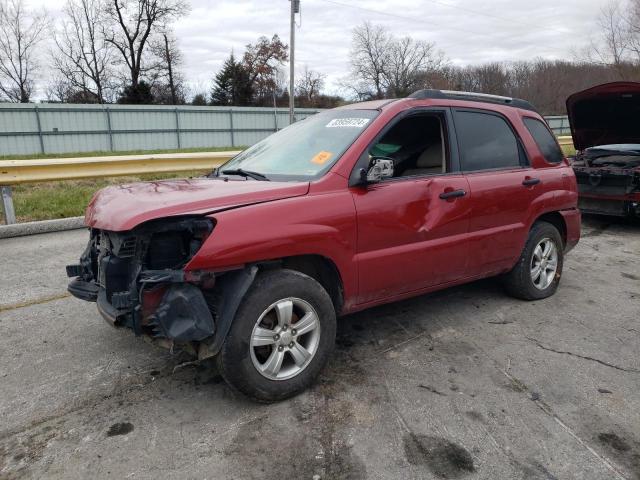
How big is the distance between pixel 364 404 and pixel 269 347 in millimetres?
656

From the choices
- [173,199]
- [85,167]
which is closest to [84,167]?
[85,167]

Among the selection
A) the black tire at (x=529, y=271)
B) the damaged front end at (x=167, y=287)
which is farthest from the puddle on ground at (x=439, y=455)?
the black tire at (x=529, y=271)

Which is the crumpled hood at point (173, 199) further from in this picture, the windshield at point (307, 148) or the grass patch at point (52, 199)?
the grass patch at point (52, 199)

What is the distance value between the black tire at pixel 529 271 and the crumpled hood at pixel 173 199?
2452mm

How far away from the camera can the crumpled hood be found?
2.68 m

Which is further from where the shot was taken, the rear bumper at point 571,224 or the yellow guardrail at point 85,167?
the yellow guardrail at point 85,167

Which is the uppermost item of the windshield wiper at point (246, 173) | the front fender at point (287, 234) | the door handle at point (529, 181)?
the windshield wiper at point (246, 173)

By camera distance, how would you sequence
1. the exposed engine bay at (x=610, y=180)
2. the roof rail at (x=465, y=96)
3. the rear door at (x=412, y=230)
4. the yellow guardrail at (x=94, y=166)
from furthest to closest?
the exposed engine bay at (x=610, y=180) → the yellow guardrail at (x=94, y=166) → the roof rail at (x=465, y=96) → the rear door at (x=412, y=230)

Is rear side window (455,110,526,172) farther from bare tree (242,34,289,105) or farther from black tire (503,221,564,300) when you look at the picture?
bare tree (242,34,289,105)

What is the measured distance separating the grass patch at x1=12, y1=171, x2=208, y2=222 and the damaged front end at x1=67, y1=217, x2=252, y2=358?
18.8 feet

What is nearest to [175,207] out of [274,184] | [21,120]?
[274,184]

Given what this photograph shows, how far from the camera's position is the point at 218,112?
28.5m

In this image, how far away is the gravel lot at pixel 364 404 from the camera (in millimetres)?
2439

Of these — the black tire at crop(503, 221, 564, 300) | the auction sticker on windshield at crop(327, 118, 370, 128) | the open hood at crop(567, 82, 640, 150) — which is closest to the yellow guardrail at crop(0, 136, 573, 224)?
the auction sticker on windshield at crop(327, 118, 370, 128)
